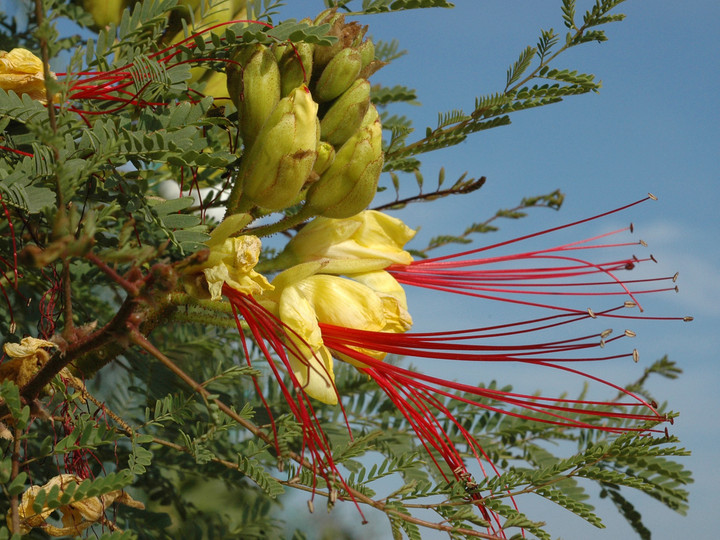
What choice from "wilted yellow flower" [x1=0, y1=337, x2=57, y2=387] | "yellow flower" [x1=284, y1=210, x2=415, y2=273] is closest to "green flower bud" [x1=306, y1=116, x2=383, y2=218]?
"yellow flower" [x1=284, y1=210, x2=415, y2=273]

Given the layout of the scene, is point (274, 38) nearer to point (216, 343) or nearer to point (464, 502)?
point (464, 502)

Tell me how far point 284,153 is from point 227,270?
207 mm

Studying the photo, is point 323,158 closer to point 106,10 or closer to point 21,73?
point 21,73

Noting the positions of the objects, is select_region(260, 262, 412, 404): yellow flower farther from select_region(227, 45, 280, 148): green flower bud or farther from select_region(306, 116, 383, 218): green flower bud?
select_region(227, 45, 280, 148): green flower bud

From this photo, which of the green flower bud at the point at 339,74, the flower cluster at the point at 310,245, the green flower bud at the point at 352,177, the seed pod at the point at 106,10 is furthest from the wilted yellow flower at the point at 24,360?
the seed pod at the point at 106,10

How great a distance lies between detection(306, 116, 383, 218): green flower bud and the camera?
49.4 inches

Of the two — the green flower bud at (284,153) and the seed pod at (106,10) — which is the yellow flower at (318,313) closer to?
the green flower bud at (284,153)

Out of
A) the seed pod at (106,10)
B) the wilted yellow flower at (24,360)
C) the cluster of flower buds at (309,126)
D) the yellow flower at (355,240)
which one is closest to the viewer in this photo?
the wilted yellow flower at (24,360)

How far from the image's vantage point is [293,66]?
4.13 feet

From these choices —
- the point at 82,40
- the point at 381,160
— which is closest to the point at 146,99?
the point at 381,160

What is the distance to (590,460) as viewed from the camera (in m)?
1.24

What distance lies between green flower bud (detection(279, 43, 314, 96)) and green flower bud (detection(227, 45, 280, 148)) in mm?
18

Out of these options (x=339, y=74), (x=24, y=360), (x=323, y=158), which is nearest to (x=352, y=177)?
(x=323, y=158)

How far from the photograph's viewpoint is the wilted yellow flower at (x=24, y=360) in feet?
3.52
